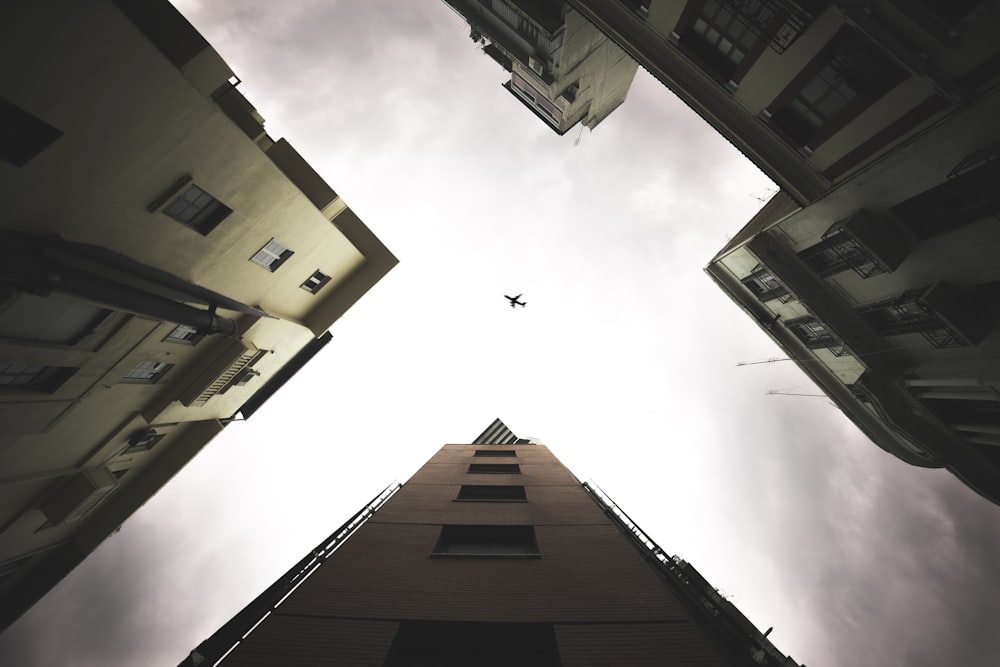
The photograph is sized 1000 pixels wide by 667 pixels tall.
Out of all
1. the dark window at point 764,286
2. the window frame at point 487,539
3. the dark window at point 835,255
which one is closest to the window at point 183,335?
the window frame at point 487,539

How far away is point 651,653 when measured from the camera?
25.1ft

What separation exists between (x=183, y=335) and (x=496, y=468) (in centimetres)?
1573

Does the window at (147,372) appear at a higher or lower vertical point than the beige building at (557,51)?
lower

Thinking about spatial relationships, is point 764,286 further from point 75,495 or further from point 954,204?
point 75,495

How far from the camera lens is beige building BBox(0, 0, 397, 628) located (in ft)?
24.1

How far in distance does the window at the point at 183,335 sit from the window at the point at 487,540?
11539 millimetres

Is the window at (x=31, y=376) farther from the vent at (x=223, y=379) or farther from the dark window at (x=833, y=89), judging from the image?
the dark window at (x=833, y=89)

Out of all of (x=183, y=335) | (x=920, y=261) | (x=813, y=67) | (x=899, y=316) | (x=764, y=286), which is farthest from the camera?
(x=764, y=286)

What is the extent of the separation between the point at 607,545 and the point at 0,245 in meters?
16.0

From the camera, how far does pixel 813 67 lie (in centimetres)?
995

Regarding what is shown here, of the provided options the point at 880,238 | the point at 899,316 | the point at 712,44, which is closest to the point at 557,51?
the point at 712,44

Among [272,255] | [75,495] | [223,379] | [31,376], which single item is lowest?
[75,495]

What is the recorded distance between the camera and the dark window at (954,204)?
28.9ft

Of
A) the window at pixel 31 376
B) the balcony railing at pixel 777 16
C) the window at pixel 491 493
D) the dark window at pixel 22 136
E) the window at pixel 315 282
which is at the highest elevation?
the dark window at pixel 22 136
